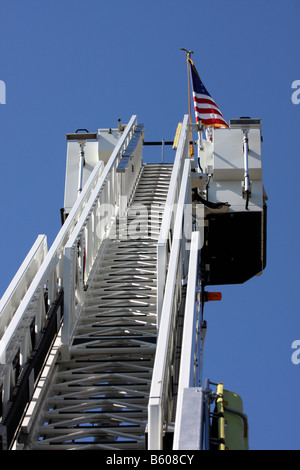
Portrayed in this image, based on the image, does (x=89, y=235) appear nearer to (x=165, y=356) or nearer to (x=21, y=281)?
(x=21, y=281)

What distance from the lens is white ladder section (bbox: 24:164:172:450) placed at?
9.54m

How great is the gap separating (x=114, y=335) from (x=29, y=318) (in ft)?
4.66

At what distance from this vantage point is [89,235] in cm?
1288

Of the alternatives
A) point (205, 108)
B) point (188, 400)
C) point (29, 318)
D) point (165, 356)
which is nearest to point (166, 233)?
point (29, 318)

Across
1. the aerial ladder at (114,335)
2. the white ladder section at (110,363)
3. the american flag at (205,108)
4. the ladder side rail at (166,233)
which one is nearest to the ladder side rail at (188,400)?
the aerial ladder at (114,335)

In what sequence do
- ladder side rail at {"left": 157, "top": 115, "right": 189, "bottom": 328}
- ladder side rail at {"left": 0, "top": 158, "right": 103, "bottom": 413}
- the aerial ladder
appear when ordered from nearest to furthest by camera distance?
the aerial ladder < ladder side rail at {"left": 0, "top": 158, "right": 103, "bottom": 413} < ladder side rail at {"left": 157, "top": 115, "right": 189, "bottom": 328}

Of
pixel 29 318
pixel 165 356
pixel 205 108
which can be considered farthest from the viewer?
pixel 205 108

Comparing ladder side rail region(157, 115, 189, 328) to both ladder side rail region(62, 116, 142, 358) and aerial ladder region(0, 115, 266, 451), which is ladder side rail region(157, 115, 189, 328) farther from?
ladder side rail region(62, 116, 142, 358)

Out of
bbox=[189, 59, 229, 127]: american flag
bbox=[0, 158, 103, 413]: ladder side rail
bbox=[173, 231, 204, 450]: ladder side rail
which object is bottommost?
bbox=[173, 231, 204, 450]: ladder side rail

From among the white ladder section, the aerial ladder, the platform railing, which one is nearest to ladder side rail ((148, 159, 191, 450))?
the aerial ladder

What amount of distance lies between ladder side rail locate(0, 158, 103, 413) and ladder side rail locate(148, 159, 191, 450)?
1438 millimetres

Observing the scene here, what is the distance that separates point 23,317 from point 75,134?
9.28 meters
